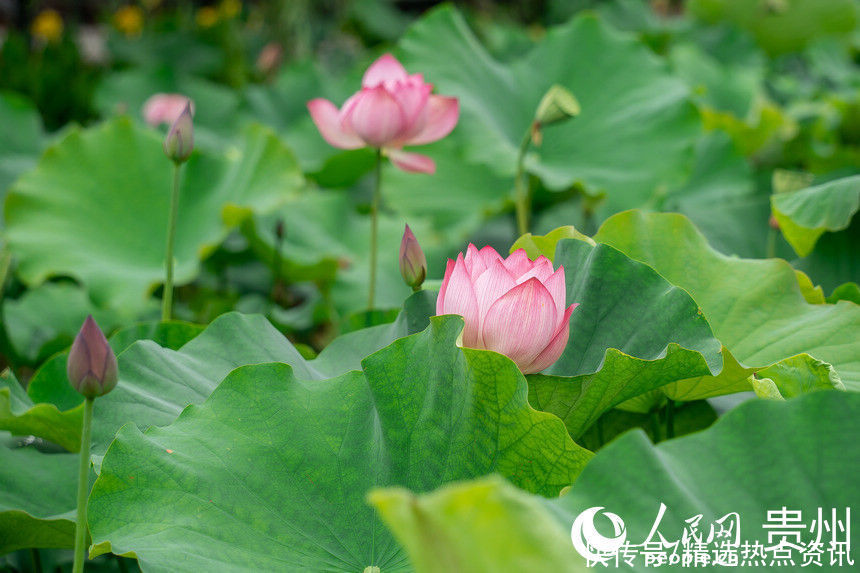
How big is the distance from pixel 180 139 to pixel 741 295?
2.01 ft

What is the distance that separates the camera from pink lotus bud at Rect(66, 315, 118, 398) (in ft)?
1.81

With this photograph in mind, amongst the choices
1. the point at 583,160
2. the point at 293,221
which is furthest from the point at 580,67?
the point at 293,221

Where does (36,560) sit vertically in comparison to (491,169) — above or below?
below

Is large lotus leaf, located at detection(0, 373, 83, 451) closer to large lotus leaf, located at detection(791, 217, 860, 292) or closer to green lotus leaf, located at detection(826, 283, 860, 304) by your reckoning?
green lotus leaf, located at detection(826, 283, 860, 304)

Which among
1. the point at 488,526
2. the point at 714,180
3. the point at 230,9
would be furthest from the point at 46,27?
the point at 488,526

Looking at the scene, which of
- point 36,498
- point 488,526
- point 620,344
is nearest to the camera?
point 488,526

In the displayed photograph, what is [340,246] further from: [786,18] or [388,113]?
[786,18]

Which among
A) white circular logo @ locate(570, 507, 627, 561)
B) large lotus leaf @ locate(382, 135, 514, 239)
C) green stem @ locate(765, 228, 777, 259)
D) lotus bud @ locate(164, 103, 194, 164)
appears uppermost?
lotus bud @ locate(164, 103, 194, 164)

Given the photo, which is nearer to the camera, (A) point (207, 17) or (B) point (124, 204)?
(B) point (124, 204)

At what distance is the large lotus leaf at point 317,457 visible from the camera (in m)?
0.54

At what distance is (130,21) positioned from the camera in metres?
4.58

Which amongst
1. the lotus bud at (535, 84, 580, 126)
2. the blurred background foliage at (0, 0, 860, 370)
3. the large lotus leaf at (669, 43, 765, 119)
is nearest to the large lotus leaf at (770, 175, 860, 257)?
the blurred background foliage at (0, 0, 860, 370)

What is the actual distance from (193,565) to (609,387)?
0.31 meters

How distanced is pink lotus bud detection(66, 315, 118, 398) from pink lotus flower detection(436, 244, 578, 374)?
9.6 inches
